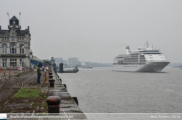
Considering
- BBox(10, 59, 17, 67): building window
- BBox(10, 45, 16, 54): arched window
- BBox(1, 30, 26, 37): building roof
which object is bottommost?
BBox(10, 59, 17, 67): building window

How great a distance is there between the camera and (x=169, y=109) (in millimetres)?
19734

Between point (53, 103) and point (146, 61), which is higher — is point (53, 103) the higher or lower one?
the lower one

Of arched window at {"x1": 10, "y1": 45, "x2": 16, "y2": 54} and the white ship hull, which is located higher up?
arched window at {"x1": 10, "y1": 45, "x2": 16, "y2": 54}

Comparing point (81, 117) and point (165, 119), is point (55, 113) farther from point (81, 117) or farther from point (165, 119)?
point (165, 119)

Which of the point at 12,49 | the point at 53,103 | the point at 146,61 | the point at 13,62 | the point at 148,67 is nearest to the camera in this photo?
the point at 53,103

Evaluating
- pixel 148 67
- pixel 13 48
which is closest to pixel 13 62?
pixel 13 48

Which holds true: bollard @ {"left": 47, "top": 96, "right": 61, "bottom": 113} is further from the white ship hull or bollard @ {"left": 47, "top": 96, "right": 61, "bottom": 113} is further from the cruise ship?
the white ship hull

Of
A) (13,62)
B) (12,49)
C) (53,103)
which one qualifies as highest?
(12,49)

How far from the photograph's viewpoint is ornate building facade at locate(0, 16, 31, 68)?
5831 centimetres

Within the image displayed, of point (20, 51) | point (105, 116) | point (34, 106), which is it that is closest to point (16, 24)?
point (20, 51)

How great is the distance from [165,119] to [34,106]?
11885 millimetres

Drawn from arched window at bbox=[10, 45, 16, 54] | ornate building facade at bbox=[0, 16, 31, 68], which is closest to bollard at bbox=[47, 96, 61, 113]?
ornate building facade at bbox=[0, 16, 31, 68]

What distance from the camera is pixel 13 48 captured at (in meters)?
59.1

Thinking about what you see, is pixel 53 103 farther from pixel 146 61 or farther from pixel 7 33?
pixel 146 61
